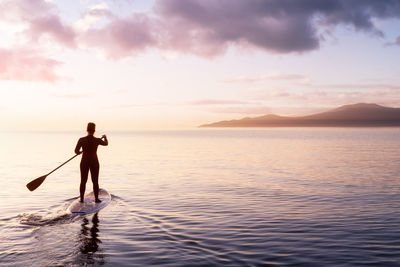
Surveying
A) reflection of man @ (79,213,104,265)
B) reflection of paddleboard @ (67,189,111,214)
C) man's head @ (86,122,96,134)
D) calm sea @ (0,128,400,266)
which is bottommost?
calm sea @ (0,128,400,266)

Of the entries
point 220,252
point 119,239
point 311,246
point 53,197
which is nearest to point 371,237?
point 311,246

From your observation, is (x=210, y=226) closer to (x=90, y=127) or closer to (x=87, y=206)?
(x=87, y=206)

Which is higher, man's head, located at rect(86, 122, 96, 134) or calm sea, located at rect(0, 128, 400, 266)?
man's head, located at rect(86, 122, 96, 134)

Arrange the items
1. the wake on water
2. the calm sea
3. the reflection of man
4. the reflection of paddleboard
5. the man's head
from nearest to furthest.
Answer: the reflection of man
the calm sea
the wake on water
the reflection of paddleboard
the man's head

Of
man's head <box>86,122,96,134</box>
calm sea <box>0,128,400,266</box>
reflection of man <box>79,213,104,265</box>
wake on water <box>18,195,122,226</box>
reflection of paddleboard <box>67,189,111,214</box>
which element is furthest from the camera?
man's head <box>86,122,96,134</box>

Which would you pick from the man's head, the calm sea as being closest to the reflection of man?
the calm sea

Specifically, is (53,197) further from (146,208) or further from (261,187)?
(261,187)

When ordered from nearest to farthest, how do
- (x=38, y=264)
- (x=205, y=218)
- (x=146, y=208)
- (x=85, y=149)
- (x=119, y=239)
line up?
(x=38, y=264) < (x=119, y=239) < (x=205, y=218) < (x=85, y=149) < (x=146, y=208)

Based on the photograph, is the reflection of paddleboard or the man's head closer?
the reflection of paddleboard

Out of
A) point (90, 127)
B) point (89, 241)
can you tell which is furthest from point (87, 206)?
point (89, 241)

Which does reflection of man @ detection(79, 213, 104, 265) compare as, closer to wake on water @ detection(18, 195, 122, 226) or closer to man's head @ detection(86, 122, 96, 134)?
wake on water @ detection(18, 195, 122, 226)

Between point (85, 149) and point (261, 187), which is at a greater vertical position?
point (85, 149)

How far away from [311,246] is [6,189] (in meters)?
19.0

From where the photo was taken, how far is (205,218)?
12.2 m
